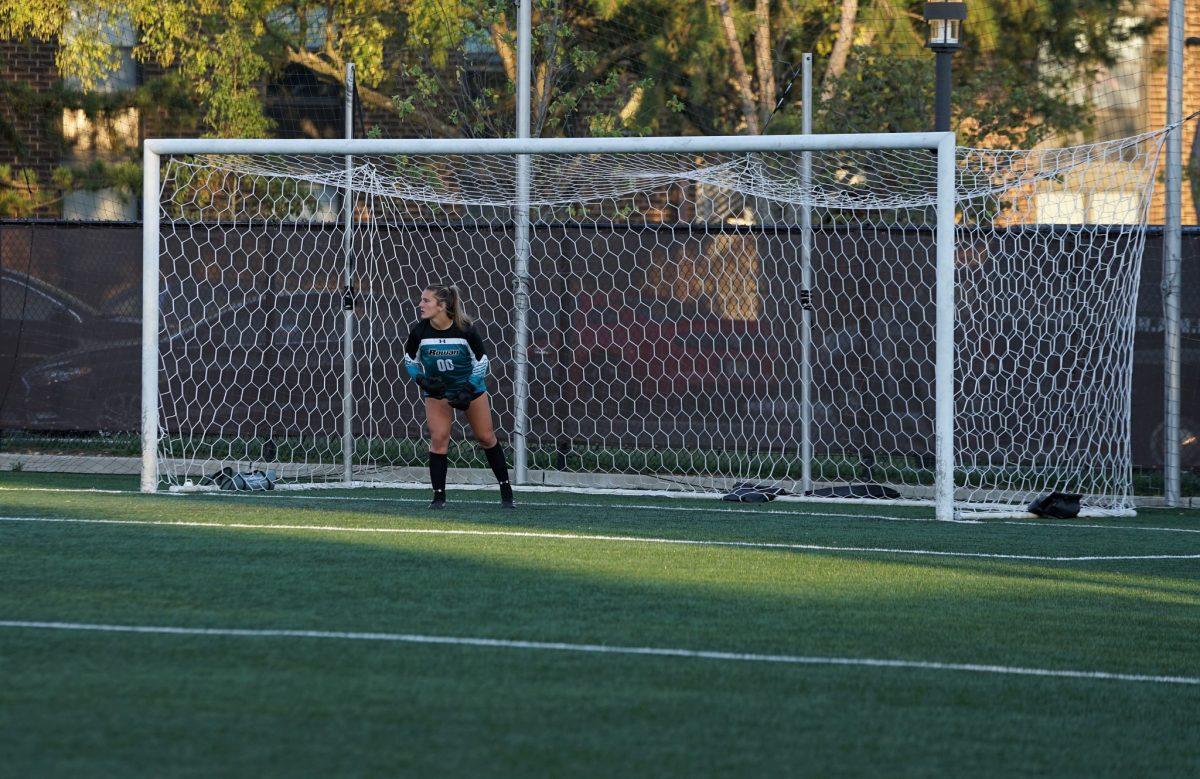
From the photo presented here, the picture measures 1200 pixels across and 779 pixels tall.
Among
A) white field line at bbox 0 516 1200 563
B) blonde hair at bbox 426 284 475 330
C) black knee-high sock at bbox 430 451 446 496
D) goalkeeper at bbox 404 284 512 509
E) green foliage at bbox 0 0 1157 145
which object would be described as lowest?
white field line at bbox 0 516 1200 563

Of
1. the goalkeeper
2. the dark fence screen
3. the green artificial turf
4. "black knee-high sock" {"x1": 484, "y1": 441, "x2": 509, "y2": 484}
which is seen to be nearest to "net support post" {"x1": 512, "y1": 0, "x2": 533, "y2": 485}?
the dark fence screen

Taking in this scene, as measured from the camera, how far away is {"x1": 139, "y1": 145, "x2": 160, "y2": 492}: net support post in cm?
1111

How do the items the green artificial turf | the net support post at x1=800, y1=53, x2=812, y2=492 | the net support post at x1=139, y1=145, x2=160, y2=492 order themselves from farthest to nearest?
the net support post at x1=800, y1=53, x2=812, y2=492
the net support post at x1=139, y1=145, x2=160, y2=492
the green artificial turf

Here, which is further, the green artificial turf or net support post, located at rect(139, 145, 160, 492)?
net support post, located at rect(139, 145, 160, 492)

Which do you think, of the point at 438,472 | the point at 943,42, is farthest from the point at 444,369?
the point at 943,42

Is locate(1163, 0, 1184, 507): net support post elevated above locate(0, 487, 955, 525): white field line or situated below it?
above

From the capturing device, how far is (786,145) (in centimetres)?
1070

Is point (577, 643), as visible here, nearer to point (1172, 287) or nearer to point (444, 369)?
point (444, 369)

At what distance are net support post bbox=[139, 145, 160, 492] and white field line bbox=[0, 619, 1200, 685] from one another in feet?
17.3

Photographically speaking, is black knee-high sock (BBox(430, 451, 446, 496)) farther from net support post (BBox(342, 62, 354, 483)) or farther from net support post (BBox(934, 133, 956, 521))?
net support post (BBox(934, 133, 956, 521))

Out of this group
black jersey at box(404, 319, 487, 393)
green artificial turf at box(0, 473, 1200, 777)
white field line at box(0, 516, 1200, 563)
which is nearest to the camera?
green artificial turf at box(0, 473, 1200, 777)

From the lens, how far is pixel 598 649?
584 cm

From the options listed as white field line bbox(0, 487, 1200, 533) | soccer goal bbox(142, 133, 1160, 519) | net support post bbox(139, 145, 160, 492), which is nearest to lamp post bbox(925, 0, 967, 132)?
soccer goal bbox(142, 133, 1160, 519)

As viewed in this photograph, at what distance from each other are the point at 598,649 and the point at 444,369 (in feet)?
15.6
